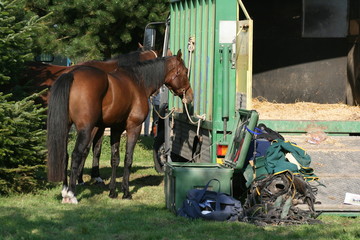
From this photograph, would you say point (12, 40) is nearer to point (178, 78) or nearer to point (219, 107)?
point (178, 78)

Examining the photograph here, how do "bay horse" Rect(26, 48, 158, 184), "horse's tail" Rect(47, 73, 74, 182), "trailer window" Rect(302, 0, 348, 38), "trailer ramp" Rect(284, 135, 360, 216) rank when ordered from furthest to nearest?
"trailer window" Rect(302, 0, 348, 38)
"bay horse" Rect(26, 48, 158, 184)
"horse's tail" Rect(47, 73, 74, 182)
"trailer ramp" Rect(284, 135, 360, 216)

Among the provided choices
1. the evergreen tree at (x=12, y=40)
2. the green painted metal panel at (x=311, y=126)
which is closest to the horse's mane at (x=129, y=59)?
the evergreen tree at (x=12, y=40)

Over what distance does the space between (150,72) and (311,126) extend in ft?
7.55

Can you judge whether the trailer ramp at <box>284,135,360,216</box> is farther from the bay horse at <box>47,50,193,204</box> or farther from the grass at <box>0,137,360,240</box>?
the bay horse at <box>47,50,193,204</box>

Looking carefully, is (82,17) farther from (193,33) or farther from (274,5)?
(193,33)

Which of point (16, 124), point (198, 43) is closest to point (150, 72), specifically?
point (198, 43)

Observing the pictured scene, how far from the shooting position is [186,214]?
7.41 m

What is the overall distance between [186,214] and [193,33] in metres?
3.24

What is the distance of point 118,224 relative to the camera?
23.0 feet

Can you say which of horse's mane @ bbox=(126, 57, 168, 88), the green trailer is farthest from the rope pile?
horse's mane @ bbox=(126, 57, 168, 88)

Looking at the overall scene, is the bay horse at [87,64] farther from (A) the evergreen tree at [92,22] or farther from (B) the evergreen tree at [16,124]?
(A) the evergreen tree at [92,22]

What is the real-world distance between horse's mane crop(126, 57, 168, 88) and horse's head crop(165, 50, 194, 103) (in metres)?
0.10

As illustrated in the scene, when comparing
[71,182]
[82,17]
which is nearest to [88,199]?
[71,182]

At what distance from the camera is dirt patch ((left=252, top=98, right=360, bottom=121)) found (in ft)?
32.5
